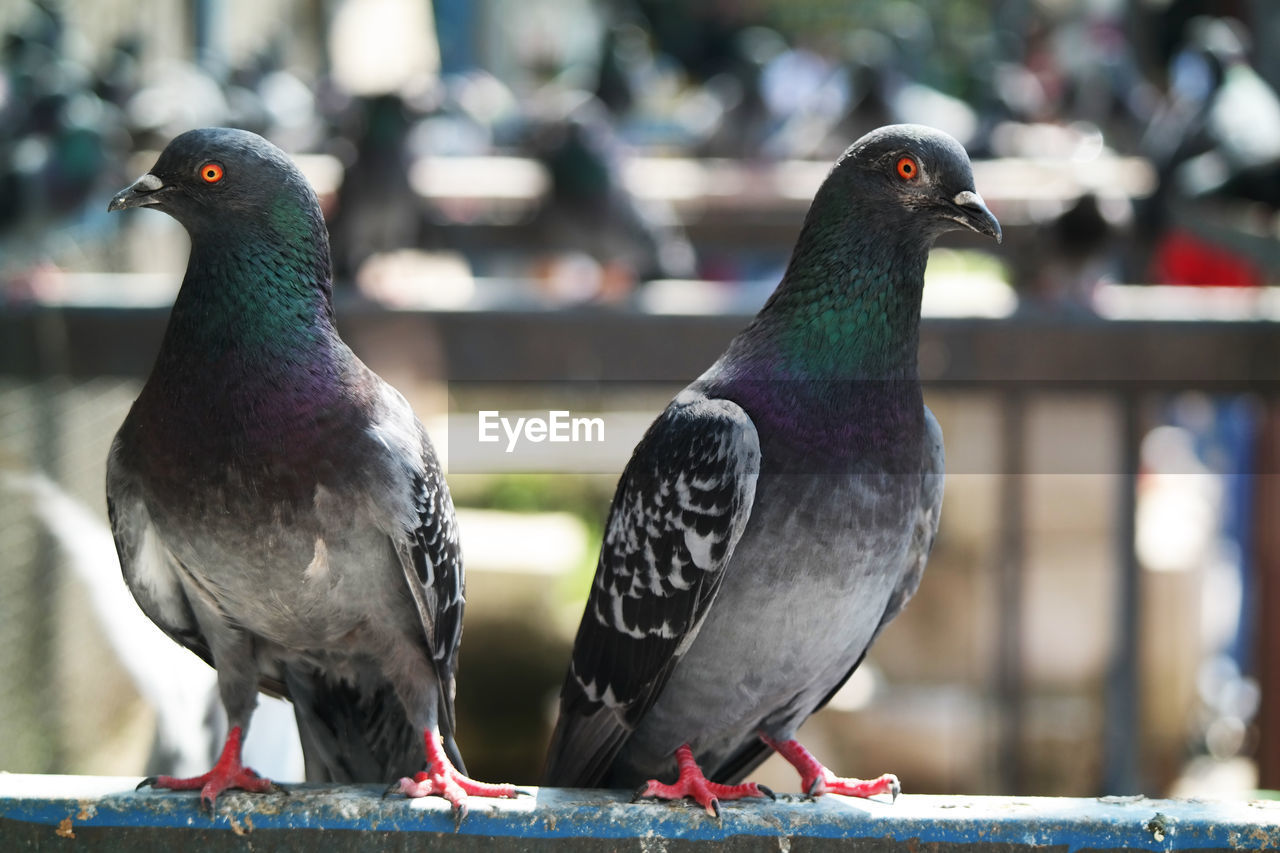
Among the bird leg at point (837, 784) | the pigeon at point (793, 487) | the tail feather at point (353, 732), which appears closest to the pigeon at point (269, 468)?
the tail feather at point (353, 732)

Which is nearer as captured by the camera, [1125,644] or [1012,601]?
[1125,644]

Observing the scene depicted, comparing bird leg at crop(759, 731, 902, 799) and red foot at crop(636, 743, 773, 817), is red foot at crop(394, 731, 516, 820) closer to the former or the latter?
red foot at crop(636, 743, 773, 817)

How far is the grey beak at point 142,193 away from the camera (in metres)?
1.89

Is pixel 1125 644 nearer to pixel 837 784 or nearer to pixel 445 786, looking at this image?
pixel 837 784

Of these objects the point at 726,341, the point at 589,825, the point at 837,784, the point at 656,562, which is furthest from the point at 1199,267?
the point at 589,825

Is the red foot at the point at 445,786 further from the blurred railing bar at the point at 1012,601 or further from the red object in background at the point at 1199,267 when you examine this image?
the red object in background at the point at 1199,267

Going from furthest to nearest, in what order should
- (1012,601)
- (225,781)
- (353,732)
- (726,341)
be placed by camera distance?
(1012,601) < (726,341) < (353,732) < (225,781)

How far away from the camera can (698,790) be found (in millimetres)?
2018

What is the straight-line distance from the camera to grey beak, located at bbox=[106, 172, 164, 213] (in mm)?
1888

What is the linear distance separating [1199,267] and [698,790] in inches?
347

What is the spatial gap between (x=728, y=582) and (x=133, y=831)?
3.21ft

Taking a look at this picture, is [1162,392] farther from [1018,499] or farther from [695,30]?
[695,30]

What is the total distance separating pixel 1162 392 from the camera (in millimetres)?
4164


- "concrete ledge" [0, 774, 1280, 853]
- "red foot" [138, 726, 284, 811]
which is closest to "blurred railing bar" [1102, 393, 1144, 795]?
"concrete ledge" [0, 774, 1280, 853]
